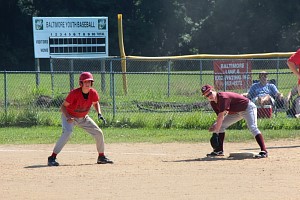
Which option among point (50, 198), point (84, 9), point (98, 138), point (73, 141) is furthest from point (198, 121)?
point (84, 9)

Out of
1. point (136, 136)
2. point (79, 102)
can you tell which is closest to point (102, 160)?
point (79, 102)

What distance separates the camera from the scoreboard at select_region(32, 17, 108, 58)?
2906 cm

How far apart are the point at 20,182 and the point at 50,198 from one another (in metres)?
1.56

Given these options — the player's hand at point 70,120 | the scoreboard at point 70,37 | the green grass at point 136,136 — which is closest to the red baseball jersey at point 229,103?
the player's hand at point 70,120

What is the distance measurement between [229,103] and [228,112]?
2.10 feet

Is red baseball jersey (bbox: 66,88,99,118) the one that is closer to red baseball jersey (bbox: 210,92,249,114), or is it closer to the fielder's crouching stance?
the fielder's crouching stance

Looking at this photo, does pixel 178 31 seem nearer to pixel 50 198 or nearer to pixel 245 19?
pixel 245 19

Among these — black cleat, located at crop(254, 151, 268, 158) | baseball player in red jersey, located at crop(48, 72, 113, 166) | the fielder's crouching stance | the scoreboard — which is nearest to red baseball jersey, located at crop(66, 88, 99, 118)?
baseball player in red jersey, located at crop(48, 72, 113, 166)

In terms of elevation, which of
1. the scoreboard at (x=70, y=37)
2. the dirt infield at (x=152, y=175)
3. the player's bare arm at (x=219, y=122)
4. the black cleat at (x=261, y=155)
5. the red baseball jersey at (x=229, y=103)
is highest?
the scoreboard at (x=70, y=37)

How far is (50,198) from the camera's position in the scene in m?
10.3

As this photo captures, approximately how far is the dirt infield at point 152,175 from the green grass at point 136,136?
4.54 feet

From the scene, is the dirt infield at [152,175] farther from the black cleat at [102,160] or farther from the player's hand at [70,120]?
the player's hand at [70,120]

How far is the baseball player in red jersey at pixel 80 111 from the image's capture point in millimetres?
13258

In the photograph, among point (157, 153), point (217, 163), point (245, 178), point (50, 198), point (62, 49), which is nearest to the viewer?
point (50, 198)
